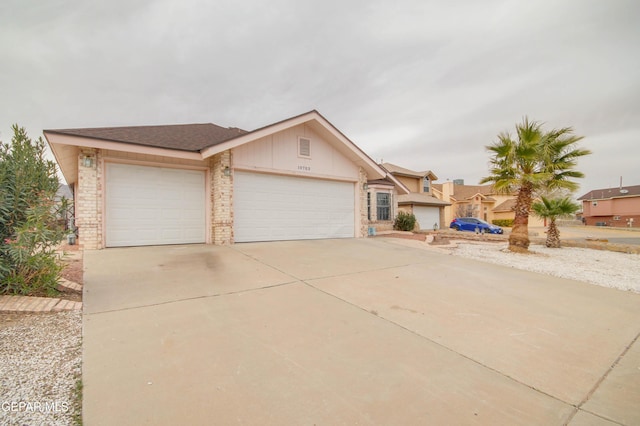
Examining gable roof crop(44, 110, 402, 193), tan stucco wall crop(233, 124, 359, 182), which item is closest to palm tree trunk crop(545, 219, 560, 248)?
gable roof crop(44, 110, 402, 193)

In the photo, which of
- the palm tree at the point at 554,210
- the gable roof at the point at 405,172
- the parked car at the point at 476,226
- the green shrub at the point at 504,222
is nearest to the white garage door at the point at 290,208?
the palm tree at the point at 554,210

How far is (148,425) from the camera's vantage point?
5.43ft

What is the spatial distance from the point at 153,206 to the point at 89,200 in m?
1.55

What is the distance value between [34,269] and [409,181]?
2671 centimetres

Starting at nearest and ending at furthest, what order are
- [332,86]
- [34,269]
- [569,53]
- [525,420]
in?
[525,420], [34,269], [569,53], [332,86]

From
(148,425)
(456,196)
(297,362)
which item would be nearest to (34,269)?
(148,425)

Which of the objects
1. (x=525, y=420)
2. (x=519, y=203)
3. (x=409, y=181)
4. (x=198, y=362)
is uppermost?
(x=409, y=181)

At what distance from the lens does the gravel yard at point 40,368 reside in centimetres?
174

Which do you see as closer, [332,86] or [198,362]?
[198,362]

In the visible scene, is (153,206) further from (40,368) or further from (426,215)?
(426,215)

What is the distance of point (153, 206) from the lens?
8.49 meters

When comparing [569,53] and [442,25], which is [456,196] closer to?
[569,53]

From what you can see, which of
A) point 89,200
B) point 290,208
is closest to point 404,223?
point 290,208

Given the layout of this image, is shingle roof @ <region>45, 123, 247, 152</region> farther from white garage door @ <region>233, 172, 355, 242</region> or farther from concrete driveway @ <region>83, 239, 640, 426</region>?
concrete driveway @ <region>83, 239, 640, 426</region>
